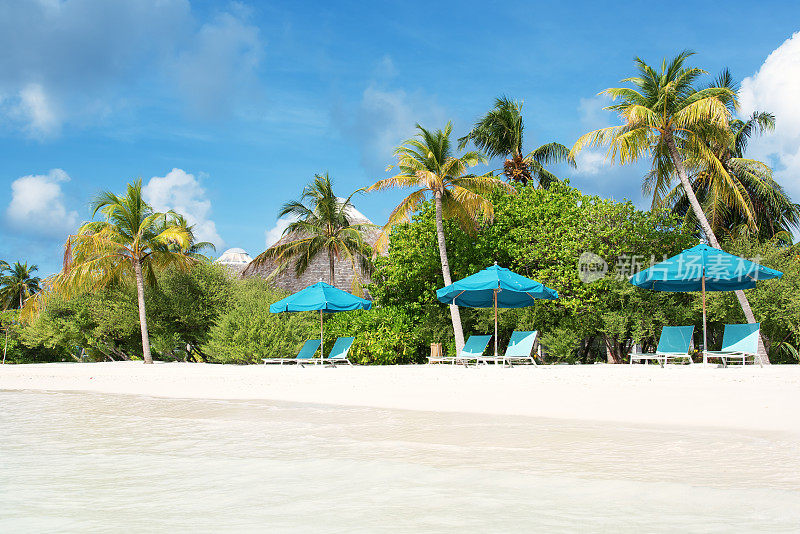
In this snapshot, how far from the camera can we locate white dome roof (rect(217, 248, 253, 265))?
1453 inches

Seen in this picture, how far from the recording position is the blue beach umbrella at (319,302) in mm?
14648

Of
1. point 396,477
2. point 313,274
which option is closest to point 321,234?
point 313,274

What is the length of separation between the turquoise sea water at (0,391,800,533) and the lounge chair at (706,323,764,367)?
22.9 ft

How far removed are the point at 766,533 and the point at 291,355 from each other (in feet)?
50.4

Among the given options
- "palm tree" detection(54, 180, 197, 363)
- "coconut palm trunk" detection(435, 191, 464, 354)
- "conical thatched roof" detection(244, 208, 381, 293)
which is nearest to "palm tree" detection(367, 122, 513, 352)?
"coconut palm trunk" detection(435, 191, 464, 354)

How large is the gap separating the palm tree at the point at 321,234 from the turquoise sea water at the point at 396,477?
1688 centimetres

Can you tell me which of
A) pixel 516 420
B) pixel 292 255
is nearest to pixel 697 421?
pixel 516 420

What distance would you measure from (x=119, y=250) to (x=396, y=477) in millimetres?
18456

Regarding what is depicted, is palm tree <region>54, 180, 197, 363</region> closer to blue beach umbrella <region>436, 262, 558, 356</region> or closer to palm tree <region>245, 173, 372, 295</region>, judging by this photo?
palm tree <region>245, 173, 372, 295</region>

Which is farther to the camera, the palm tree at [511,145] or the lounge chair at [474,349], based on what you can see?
the palm tree at [511,145]

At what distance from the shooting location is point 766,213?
22547 mm

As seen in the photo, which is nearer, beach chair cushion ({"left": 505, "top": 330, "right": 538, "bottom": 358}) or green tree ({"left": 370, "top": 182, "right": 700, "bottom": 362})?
beach chair cushion ({"left": 505, "top": 330, "right": 538, "bottom": 358})

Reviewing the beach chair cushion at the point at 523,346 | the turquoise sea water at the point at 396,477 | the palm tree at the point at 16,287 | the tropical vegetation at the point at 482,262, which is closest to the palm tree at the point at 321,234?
the tropical vegetation at the point at 482,262

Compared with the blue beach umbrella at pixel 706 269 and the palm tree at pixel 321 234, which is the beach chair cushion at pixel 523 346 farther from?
the palm tree at pixel 321 234
